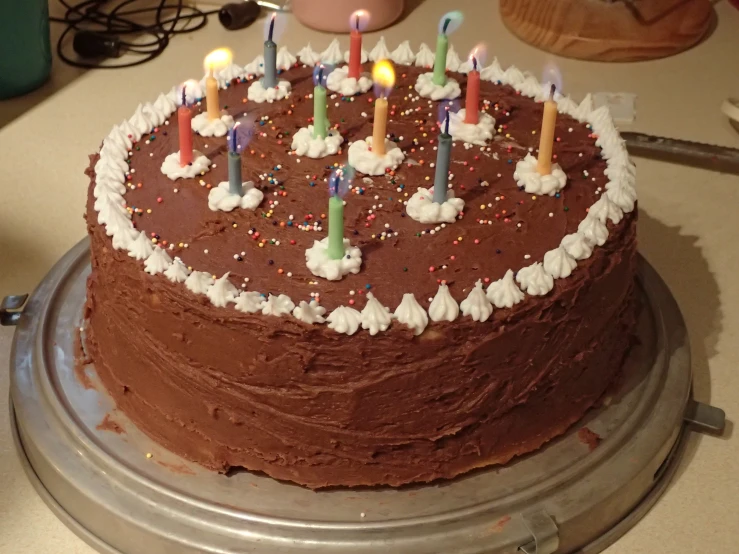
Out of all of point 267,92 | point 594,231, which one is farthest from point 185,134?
point 594,231

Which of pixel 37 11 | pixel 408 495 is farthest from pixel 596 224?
pixel 37 11

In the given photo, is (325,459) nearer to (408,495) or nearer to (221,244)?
(408,495)

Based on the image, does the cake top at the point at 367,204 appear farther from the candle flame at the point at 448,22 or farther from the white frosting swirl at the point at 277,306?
the candle flame at the point at 448,22

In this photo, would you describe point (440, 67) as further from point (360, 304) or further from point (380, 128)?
point (360, 304)

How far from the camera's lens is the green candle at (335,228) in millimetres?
1369

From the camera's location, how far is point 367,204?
1562 mm

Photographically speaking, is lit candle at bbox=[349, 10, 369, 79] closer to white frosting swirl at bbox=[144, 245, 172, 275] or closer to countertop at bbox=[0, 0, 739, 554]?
white frosting swirl at bbox=[144, 245, 172, 275]

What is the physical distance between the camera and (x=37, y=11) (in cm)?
265

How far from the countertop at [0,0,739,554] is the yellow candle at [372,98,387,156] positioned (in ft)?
2.64

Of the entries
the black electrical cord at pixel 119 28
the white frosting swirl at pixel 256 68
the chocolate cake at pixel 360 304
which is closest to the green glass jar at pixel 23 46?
the black electrical cord at pixel 119 28

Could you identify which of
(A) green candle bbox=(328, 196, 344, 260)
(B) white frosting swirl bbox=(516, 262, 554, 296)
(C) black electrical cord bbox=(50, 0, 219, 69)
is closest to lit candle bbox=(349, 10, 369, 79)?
(A) green candle bbox=(328, 196, 344, 260)

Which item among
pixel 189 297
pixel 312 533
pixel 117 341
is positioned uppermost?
pixel 189 297

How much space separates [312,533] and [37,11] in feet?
6.23

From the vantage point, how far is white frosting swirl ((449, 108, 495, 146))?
172 cm
